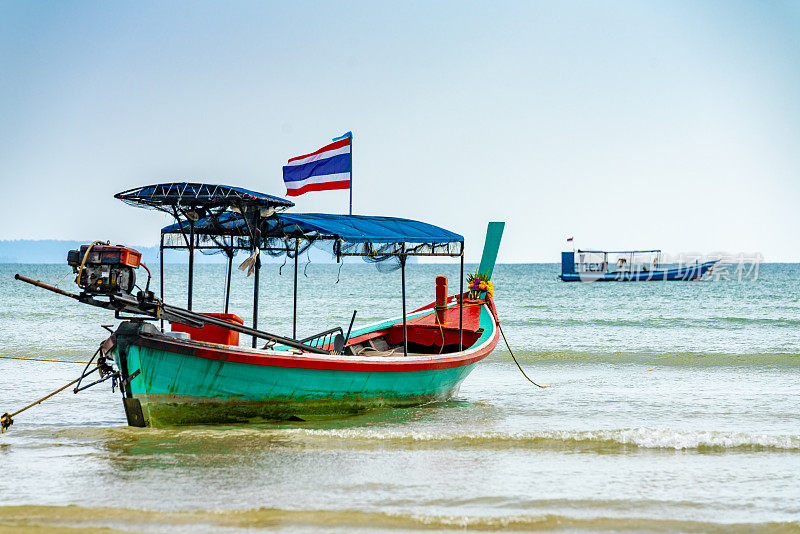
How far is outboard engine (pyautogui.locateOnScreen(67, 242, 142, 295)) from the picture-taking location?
815 cm

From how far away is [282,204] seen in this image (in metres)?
10.1

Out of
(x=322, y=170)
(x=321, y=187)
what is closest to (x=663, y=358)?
(x=321, y=187)

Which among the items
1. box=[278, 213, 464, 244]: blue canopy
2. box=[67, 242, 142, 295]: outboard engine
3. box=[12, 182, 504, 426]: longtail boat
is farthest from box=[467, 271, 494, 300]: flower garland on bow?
box=[67, 242, 142, 295]: outboard engine

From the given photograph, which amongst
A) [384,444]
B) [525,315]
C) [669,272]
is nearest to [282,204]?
[384,444]

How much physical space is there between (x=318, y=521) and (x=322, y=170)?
640 cm

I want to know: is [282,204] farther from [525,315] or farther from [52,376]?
[525,315]

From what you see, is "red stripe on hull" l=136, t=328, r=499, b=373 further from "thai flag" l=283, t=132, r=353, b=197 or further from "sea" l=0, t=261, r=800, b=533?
"thai flag" l=283, t=132, r=353, b=197

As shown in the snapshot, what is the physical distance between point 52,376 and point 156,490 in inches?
379

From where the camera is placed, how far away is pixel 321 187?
12008 mm

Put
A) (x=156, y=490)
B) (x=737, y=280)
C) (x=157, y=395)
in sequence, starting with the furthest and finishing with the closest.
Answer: (x=737, y=280), (x=157, y=395), (x=156, y=490)

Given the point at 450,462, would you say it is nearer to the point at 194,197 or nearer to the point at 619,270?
the point at 194,197

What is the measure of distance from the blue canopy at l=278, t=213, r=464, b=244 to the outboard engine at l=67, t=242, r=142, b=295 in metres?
2.68

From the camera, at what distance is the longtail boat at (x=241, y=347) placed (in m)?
8.79

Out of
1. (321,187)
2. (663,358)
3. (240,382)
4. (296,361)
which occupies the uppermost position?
(321,187)
